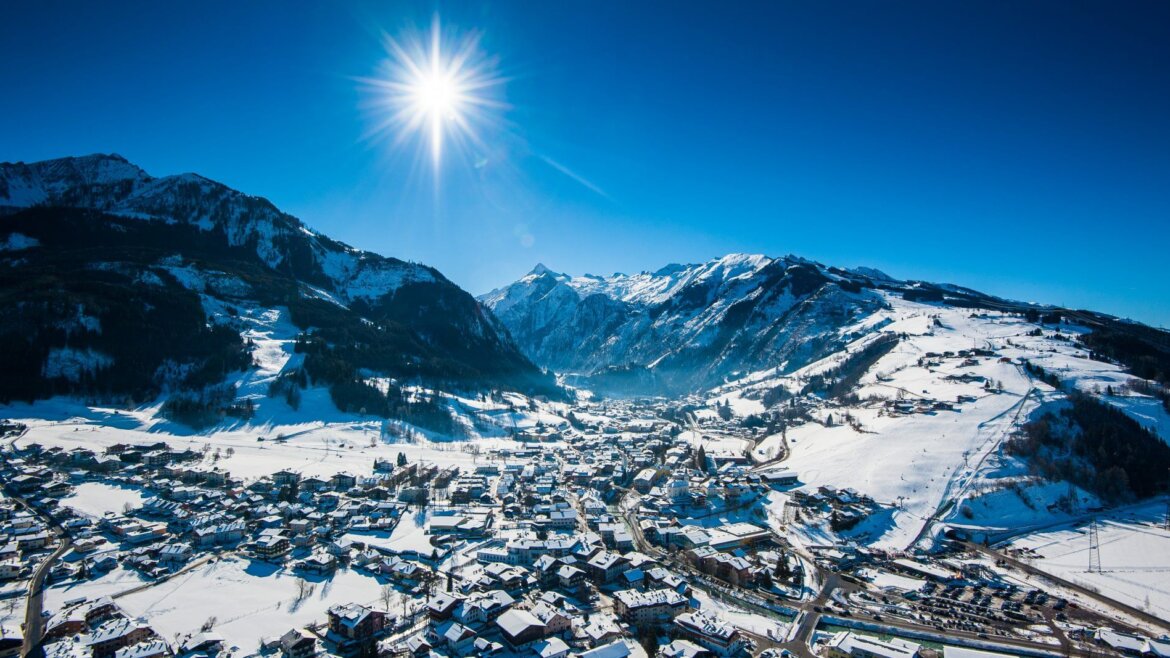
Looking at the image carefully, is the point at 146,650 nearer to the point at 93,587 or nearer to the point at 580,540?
the point at 93,587

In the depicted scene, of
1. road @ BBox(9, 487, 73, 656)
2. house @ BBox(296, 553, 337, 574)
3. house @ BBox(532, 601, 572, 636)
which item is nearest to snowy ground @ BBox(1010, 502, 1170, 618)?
house @ BBox(532, 601, 572, 636)

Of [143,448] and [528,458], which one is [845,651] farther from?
[143,448]

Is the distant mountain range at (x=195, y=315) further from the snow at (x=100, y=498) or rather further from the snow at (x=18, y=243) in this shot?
the snow at (x=100, y=498)

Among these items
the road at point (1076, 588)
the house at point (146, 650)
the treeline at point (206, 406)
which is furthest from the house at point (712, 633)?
the treeline at point (206, 406)

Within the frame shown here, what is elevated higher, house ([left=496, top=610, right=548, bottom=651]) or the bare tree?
house ([left=496, top=610, right=548, bottom=651])

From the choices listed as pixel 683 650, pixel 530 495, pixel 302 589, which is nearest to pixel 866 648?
pixel 683 650

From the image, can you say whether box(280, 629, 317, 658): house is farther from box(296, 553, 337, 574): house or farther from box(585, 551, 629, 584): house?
box(585, 551, 629, 584): house

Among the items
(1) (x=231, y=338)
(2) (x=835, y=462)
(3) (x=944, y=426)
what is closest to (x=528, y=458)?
(2) (x=835, y=462)
